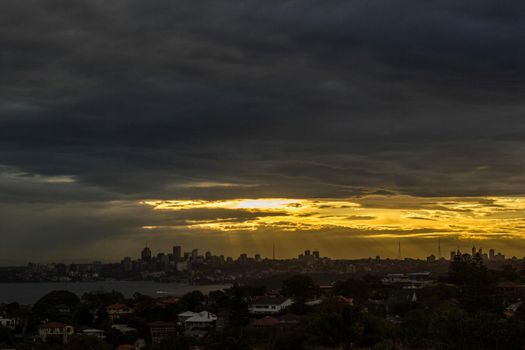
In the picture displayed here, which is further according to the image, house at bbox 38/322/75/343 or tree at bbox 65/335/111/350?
house at bbox 38/322/75/343

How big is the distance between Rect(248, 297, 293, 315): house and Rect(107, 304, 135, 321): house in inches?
468

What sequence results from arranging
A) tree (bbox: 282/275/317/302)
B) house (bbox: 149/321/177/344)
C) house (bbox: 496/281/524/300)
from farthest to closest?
tree (bbox: 282/275/317/302) → house (bbox: 496/281/524/300) → house (bbox: 149/321/177/344)

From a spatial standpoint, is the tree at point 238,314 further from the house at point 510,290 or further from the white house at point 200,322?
the house at point 510,290

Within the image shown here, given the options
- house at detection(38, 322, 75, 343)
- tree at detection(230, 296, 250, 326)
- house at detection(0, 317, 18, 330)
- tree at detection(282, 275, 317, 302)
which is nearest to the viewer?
house at detection(38, 322, 75, 343)

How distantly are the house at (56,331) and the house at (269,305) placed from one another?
18.5 metres

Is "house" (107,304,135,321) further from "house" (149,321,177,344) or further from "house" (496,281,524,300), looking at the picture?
"house" (496,281,524,300)

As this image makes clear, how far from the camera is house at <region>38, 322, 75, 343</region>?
62787 millimetres

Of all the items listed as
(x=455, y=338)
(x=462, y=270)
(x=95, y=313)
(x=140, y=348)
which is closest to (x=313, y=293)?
(x=462, y=270)

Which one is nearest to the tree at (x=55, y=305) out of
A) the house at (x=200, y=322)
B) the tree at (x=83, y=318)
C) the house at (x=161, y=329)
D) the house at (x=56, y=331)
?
the tree at (x=83, y=318)

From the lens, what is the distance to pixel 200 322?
225ft

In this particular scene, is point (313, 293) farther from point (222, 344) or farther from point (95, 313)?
point (222, 344)

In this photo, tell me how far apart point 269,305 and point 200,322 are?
12.8 metres

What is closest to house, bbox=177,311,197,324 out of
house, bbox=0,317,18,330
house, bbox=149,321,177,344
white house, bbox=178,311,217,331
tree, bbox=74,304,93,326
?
white house, bbox=178,311,217,331

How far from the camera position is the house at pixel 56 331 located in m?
62.8
